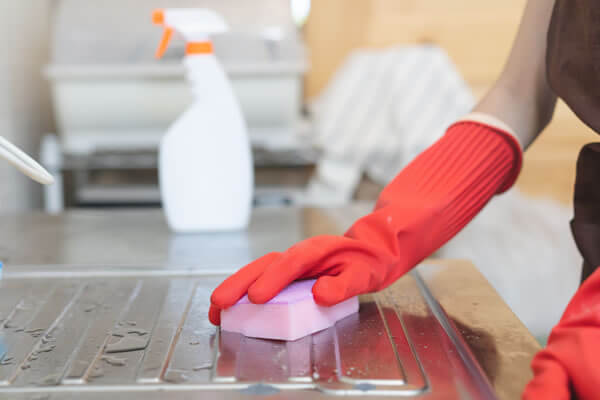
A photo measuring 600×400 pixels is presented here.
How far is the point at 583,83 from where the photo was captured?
664 millimetres

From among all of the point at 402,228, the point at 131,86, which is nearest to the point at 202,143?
the point at 402,228

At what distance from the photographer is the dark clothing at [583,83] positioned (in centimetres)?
65

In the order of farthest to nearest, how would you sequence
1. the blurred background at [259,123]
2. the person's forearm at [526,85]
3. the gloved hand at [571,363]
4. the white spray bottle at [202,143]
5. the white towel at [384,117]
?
the white towel at [384,117] < the blurred background at [259,123] < the white spray bottle at [202,143] < the person's forearm at [526,85] < the gloved hand at [571,363]

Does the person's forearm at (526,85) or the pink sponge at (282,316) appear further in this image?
the person's forearm at (526,85)

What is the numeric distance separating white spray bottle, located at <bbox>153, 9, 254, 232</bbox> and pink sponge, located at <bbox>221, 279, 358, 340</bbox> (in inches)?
17.4

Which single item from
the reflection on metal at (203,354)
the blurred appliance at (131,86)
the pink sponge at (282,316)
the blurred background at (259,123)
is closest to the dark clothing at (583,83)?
the reflection on metal at (203,354)

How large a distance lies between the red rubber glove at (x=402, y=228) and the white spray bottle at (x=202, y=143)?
353 mm

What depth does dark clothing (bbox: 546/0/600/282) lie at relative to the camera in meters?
0.65

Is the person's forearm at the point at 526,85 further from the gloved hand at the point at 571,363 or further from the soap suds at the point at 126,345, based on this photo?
the soap suds at the point at 126,345

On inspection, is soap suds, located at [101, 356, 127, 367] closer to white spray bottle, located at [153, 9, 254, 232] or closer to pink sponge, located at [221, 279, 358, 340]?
pink sponge, located at [221, 279, 358, 340]

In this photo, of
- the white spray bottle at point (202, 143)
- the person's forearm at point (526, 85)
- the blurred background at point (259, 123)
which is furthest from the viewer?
the blurred background at point (259, 123)

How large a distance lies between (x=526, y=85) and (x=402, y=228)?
0.94 feet

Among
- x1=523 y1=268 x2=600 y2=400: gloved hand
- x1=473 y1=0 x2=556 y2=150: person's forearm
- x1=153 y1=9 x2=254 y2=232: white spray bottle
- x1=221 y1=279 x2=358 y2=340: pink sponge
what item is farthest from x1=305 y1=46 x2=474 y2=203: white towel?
x1=523 y1=268 x2=600 y2=400: gloved hand

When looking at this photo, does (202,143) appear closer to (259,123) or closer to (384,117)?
(259,123)
